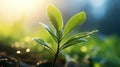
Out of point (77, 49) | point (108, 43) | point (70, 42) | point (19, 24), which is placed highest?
point (70, 42)

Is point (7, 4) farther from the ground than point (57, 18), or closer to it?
closer to it

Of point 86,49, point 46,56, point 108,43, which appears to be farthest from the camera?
point 108,43

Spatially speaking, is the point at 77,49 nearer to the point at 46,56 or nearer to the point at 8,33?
the point at 46,56

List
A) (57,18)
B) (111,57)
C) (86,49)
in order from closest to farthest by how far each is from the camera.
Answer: (57,18)
(86,49)
(111,57)

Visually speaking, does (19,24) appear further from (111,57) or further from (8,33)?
(111,57)

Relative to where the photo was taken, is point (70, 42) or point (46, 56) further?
point (46, 56)

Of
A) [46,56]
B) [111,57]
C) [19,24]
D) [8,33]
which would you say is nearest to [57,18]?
[46,56]
